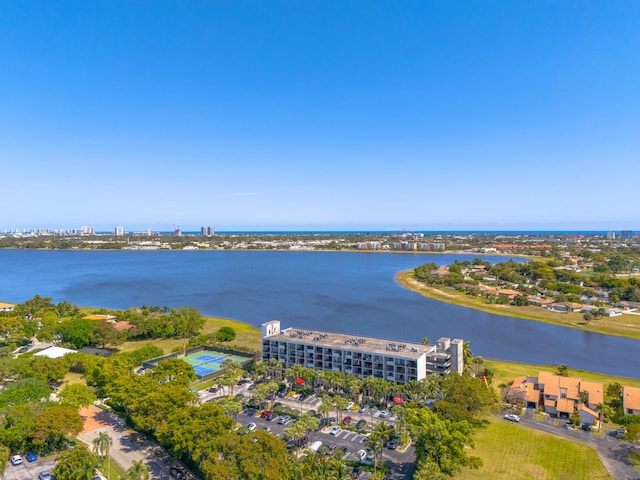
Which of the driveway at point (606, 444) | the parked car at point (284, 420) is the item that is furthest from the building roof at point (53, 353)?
the driveway at point (606, 444)

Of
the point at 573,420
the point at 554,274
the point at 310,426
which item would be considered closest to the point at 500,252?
the point at 554,274

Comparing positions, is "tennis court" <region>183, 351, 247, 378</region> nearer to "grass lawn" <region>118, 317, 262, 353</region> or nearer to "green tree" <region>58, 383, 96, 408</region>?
"grass lawn" <region>118, 317, 262, 353</region>

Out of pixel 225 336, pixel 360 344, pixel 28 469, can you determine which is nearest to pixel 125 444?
pixel 28 469

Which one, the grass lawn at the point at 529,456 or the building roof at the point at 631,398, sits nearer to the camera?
the grass lawn at the point at 529,456

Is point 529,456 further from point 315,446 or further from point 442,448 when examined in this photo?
point 315,446

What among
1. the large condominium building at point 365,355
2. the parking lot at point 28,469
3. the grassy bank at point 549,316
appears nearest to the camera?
the parking lot at point 28,469

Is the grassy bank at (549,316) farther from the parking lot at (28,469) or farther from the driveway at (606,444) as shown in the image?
the parking lot at (28,469)
